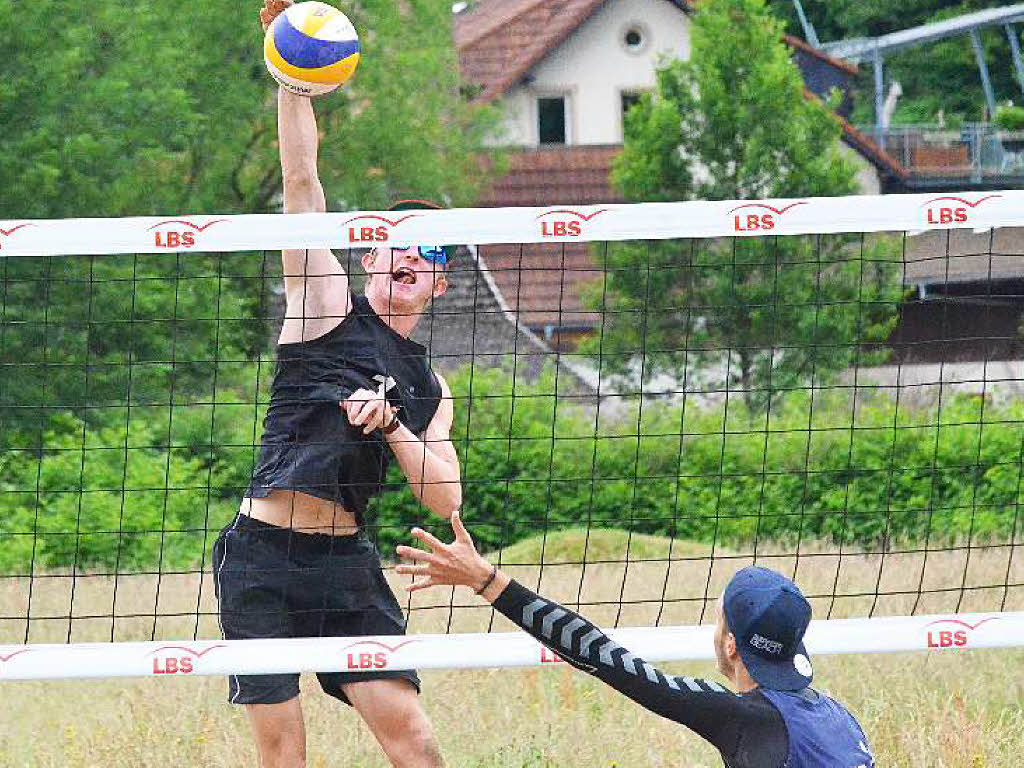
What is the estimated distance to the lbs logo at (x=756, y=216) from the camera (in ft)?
19.1

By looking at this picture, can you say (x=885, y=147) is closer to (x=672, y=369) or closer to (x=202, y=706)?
(x=672, y=369)

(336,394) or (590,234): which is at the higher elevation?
(590,234)

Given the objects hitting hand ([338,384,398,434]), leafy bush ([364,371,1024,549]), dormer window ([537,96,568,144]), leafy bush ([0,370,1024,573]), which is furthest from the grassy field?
dormer window ([537,96,568,144])

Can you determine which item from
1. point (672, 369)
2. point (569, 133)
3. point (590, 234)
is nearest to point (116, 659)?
point (590, 234)

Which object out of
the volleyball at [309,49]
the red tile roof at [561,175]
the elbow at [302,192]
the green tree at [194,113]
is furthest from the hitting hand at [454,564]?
the red tile roof at [561,175]

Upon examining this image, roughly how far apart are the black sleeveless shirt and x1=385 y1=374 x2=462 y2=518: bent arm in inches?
3.5

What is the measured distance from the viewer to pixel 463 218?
5676 mm

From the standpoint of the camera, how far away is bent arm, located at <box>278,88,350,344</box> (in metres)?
5.48

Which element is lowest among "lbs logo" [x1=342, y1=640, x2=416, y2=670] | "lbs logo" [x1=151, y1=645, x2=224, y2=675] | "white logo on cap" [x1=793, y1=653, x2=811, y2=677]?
"lbs logo" [x1=151, y1=645, x2=224, y2=675]

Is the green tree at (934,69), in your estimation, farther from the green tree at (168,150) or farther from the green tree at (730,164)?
the green tree at (730,164)

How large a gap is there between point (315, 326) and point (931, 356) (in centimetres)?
2257

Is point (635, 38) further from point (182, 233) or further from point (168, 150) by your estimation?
point (182, 233)

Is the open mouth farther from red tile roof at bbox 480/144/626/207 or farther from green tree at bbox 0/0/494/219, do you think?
red tile roof at bbox 480/144/626/207

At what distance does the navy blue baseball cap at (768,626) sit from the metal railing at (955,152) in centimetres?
3612
